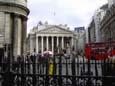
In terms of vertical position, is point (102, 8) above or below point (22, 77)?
above

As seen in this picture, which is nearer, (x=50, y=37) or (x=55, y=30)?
(x=55, y=30)

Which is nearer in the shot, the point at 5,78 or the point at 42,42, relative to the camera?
the point at 5,78

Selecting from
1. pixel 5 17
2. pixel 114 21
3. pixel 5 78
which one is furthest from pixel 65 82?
pixel 114 21

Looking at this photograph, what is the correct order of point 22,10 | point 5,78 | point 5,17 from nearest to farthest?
point 5,78
point 5,17
point 22,10

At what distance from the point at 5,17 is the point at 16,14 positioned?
6.05 ft

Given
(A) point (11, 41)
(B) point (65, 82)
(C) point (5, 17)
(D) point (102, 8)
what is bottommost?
(B) point (65, 82)

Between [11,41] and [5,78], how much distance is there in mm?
30370

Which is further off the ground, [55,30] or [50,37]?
[55,30]

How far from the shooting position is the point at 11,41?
36719 millimetres

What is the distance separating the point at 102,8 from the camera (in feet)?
384

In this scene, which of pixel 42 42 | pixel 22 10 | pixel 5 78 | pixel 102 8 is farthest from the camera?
pixel 42 42

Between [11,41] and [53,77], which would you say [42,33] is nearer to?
[11,41]

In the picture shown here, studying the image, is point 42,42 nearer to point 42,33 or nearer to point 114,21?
point 42,33

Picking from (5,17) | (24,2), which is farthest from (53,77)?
(24,2)
